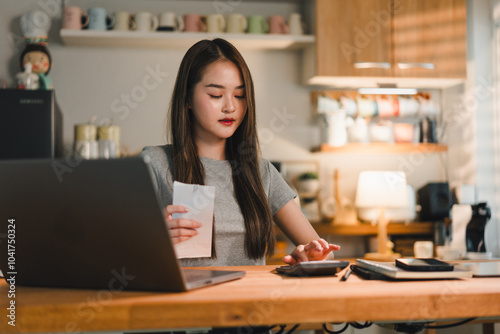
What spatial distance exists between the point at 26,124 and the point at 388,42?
82.1 inches

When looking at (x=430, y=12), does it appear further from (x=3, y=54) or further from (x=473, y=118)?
(x=3, y=54)

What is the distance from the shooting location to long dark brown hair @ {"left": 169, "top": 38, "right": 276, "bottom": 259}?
150 cm

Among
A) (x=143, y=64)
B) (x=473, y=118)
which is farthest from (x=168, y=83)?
(x=473, y=118)

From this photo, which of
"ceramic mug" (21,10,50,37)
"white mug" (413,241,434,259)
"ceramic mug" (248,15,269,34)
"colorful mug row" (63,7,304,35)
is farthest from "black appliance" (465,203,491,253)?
"ceramic mug" (21,10,50,37)

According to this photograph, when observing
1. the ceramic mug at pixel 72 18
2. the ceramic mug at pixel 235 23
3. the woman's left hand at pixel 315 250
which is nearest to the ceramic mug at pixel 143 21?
the ceramic mug at pixel 72 18

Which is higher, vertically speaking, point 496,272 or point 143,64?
point 143,64

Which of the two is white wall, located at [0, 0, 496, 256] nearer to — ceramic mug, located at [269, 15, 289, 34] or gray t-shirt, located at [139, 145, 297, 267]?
ceramic mug, located at [269, 15, 289, 34]

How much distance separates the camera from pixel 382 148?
11.6 ft

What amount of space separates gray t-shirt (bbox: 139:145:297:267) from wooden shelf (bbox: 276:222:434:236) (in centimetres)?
173

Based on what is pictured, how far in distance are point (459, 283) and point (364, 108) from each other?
2.71 meters

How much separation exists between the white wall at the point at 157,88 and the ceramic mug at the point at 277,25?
8.2 inches

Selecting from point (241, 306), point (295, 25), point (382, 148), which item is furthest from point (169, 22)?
point (241, 306)

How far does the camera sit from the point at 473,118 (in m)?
3.49

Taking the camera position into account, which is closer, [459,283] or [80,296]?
[80,296]
